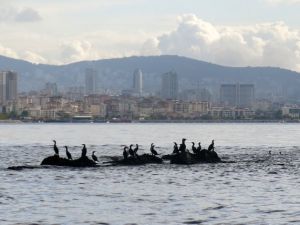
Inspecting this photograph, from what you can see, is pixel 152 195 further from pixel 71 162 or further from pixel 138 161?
pixel 138 161

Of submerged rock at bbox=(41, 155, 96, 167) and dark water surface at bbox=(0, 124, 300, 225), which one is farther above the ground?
submerged rock at bbox=(41, 155, 96, 167)

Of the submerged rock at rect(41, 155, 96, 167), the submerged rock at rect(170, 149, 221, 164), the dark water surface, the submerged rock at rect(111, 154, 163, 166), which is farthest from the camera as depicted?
the submerged rock at rect(170, 149, 221, 164)

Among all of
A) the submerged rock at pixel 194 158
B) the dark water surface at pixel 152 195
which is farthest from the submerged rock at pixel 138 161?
the dark water surface at pixel 152 195

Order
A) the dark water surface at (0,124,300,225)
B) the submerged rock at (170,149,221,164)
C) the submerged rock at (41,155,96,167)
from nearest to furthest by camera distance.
Answer: the dark water surface at (0,124,300,225) < the submerged rock at (41,155,96,167) < the submerged rock at (170,149,221,164)

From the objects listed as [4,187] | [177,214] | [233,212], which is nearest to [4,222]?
[177,214]

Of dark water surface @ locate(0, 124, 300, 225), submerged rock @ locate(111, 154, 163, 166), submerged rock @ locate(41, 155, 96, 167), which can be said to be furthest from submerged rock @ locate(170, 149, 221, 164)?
submerged rock @ locate(41, 155, 96, 167)

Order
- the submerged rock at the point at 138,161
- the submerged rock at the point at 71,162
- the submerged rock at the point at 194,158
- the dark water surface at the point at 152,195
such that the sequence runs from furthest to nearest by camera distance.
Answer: the submerged rock at the point at 194,158 < the submerged rock at the point at 138,161 < the submerged rock at the point at 71,162 < the dark water surface at the point at 152,195

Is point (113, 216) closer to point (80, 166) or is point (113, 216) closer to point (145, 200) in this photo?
point (145, 200)

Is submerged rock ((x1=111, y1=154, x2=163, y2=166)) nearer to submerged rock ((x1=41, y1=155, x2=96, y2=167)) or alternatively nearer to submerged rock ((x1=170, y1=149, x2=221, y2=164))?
submerged rock ((x1=170, y1=149, x2=221, y2=164))

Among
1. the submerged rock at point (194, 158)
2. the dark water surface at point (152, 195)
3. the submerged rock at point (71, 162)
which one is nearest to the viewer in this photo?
the dark water surface at point (152, 195)

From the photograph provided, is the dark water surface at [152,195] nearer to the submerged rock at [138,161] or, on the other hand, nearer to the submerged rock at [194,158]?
the submerged rock at [138,161]

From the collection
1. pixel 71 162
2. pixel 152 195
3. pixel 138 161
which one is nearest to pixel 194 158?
pixel 138 161

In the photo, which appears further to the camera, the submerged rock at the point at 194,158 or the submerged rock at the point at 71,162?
the submerged rock at the point at 194,158

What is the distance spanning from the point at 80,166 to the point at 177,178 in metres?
10.4
